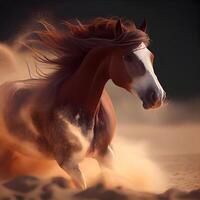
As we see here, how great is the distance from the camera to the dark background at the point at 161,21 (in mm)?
2432

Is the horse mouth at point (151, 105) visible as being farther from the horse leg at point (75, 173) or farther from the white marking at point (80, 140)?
the horse leg at point (75, 173)

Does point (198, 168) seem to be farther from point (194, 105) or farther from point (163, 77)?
point (163, 77)

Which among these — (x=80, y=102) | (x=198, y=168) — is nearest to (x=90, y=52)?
(x=80, y=102)

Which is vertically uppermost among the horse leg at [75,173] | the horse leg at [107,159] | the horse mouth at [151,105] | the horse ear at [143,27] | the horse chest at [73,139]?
the horse ear at [143,27]

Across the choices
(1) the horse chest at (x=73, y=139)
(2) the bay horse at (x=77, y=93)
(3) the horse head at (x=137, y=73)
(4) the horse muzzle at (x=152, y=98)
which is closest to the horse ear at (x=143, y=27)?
(2) the bay horse at (x=77, y=93)

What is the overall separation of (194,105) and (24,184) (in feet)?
3.01

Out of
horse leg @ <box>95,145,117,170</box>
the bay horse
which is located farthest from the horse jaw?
horse leg @ <box>95,145,117,170</box>

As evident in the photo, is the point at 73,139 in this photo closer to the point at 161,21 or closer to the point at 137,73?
the point at 137,73

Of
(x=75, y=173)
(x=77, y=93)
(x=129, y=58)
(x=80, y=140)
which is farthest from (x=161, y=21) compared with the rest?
(x=75, y=173)

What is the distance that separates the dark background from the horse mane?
10 cm

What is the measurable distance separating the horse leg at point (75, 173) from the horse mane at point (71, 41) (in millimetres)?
406

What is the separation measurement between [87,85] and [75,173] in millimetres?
411

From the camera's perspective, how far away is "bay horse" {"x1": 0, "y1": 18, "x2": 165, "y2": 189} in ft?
7.45

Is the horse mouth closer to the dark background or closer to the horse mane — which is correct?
the dark background
